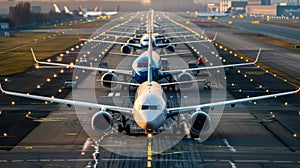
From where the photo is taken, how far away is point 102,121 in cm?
4434

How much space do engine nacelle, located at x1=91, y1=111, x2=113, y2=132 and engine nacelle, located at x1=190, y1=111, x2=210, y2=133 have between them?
301 inches

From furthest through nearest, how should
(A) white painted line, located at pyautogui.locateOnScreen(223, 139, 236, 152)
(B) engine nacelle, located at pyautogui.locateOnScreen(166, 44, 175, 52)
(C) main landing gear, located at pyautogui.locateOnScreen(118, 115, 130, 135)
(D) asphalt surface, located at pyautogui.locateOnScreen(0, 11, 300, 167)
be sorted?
(B) engine nacelle, located at pyautogui.locateOnScreen(166, 44, 175, 52) → (C) main landing gear, located at pyautogui.locateOnScreen(118, 115, 130, 135) → (A) white painted line, located at pyautogui.locateOnScreen(223, 139, 236, 152) → (D) asphalt surface, located at pyautogui.locateOnScreen(0, 11, 300, 167)

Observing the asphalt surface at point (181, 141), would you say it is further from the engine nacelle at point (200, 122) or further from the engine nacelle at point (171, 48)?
the engine nacelle at point (171, 48)

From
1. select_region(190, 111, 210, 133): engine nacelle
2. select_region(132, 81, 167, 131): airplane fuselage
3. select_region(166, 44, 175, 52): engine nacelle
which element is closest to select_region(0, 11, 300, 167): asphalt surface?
select_region(190, 111, 210, 133): engine nacelle

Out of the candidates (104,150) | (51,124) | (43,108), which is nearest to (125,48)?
(43,108)

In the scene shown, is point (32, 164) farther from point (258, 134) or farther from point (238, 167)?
point (258, 134)

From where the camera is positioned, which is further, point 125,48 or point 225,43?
point 225,43

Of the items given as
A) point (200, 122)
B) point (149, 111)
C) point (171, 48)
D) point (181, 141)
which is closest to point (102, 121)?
point (149, 111)

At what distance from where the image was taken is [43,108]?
59219mm

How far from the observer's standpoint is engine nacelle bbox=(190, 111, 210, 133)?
44125mm

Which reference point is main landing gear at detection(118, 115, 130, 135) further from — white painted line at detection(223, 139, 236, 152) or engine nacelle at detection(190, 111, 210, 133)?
white painted line at detection(223, 139, 236, 152)

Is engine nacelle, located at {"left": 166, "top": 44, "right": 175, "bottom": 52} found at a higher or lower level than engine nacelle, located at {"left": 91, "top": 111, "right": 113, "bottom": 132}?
lower

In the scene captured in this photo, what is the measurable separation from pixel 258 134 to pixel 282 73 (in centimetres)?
4398

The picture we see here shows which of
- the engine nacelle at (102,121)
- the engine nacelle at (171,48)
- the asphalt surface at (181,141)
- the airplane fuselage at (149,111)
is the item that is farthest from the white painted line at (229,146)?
the engine nacelle at (171,48)
